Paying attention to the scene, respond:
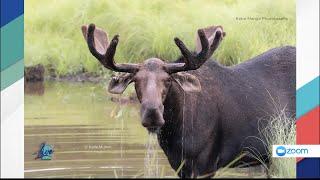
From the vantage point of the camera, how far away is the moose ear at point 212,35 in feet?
30.5

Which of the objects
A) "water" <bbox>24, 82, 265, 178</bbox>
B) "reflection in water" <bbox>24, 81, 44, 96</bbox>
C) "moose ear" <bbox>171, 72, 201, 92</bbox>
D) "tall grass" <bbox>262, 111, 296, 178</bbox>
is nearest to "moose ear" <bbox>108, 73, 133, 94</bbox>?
"water" <bbox>24, 82, 265, 178</bbox>

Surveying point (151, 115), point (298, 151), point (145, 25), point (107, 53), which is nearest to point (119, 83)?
point (107, 53)

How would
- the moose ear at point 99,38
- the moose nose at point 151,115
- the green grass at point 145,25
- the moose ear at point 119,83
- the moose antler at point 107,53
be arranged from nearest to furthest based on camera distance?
the moose nose at point 151,115 < the moose antler at point 107,53 < the moose ear at point 119,83 < the moose ear at point 99,38 < the green grass at point 145,25

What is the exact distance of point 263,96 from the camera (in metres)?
9.90

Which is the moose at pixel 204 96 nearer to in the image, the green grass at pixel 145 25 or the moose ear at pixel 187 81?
the moose ear at pixel 187 81

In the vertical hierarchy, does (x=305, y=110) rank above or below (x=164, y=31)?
below

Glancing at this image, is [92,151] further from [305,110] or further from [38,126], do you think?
[305,110]

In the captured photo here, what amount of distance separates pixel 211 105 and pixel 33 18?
1.77 metres

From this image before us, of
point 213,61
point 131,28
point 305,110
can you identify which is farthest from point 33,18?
point 305,110

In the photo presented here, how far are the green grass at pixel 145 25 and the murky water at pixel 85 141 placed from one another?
325mm

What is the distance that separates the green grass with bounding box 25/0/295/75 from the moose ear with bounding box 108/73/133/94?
325mm

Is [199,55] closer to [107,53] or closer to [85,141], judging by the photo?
[107,53]

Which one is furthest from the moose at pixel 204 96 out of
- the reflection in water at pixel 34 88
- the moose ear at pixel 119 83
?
the reflection in water at pixel 34 88

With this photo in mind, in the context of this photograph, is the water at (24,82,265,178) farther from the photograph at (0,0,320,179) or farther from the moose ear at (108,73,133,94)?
the moose ear at (108,73,133,94)
